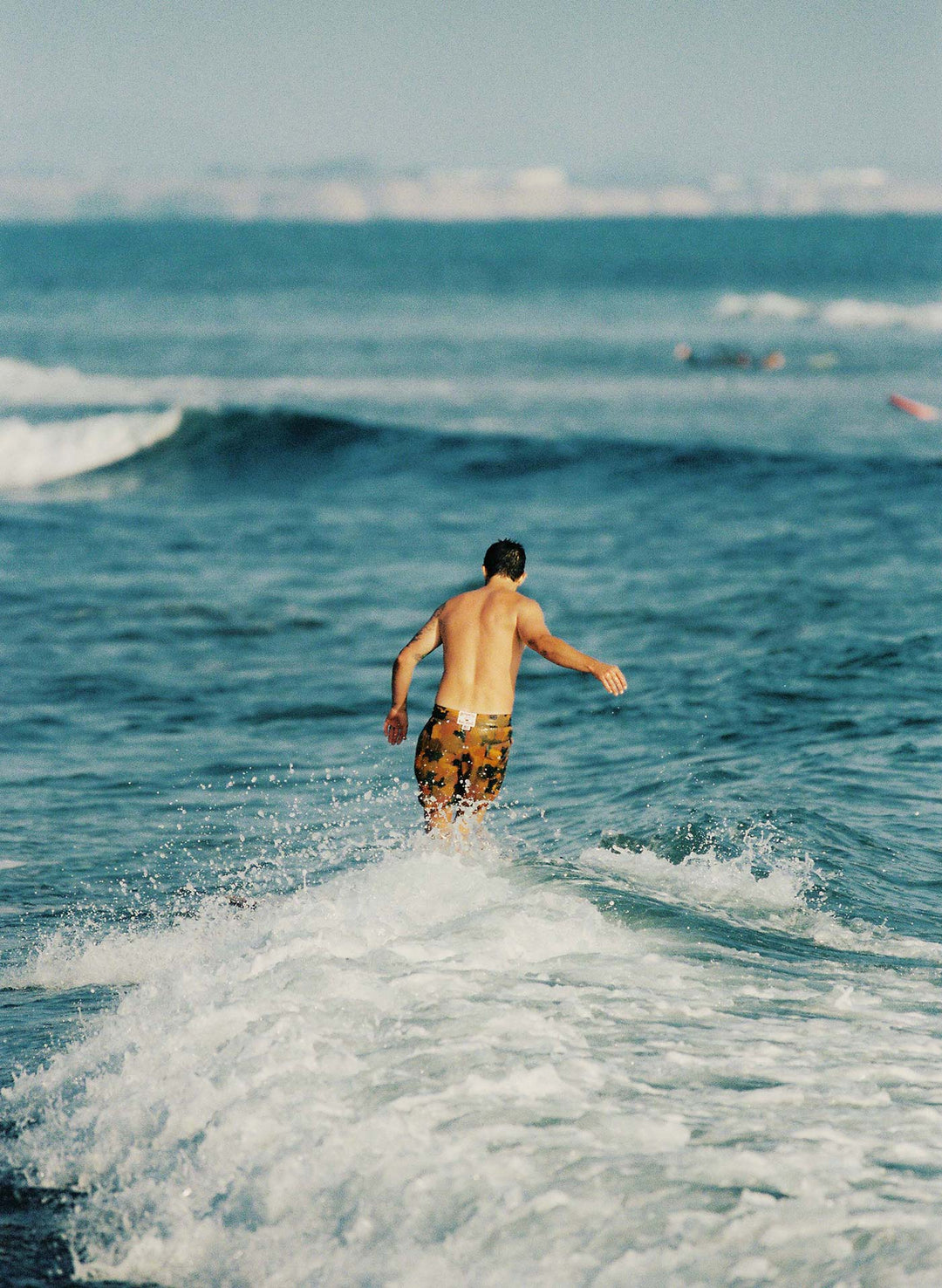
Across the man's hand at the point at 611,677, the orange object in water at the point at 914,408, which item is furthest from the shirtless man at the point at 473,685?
the orange object in water at the point at 914,408

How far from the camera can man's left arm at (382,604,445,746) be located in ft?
24.5

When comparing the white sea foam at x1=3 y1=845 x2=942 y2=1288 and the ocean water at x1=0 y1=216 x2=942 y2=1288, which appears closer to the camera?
the white sea foam at x1=3 y1=845 x2=942 y2=1288

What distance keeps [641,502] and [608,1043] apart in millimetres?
16604

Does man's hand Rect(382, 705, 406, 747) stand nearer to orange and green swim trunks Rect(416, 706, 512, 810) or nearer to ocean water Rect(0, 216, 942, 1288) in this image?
orange and green swim trunks Rect(416, 706, 512, 810)

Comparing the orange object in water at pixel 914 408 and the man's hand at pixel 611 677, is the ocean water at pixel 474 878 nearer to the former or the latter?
the man's hand at pixel 611 677

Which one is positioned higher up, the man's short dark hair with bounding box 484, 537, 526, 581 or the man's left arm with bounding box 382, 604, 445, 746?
the man's short dark hair with bounding box 484, 537, 526, 581

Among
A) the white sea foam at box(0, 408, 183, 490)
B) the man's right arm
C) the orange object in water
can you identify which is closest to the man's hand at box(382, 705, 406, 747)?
the man's right arm

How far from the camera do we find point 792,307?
200 ft

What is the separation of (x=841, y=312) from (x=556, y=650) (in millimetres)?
52200

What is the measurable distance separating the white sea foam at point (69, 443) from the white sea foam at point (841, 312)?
1176 inches

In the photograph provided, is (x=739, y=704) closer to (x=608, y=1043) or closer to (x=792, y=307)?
(x=608, y=1043)

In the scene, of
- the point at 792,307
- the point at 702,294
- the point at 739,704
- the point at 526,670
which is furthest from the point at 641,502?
the point at 702,294

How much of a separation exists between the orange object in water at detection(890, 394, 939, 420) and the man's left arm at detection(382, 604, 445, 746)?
71.3 ft

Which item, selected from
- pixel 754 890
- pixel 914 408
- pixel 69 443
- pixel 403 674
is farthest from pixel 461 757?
pixel 914 408
